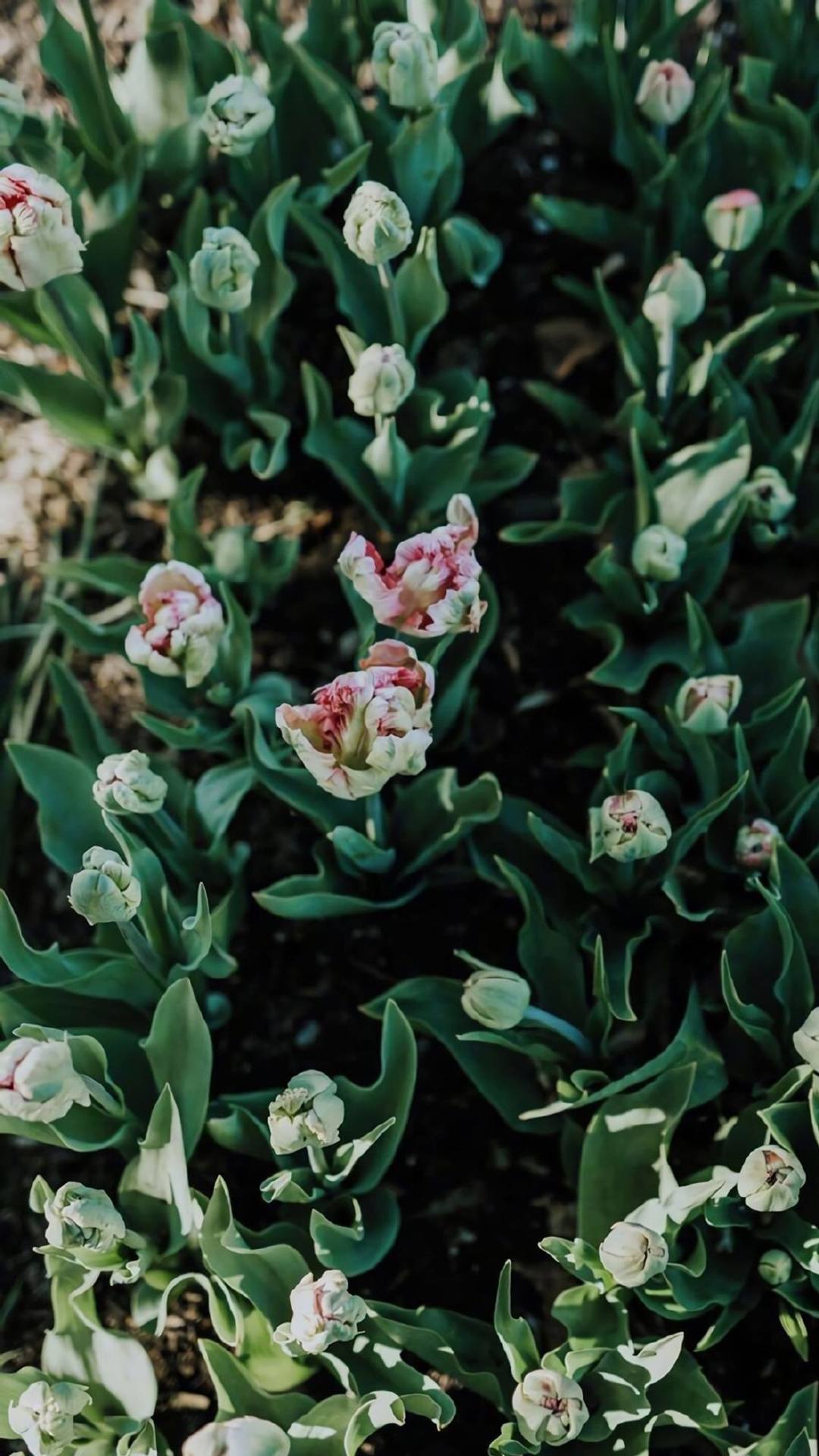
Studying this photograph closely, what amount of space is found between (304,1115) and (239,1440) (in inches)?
10.7

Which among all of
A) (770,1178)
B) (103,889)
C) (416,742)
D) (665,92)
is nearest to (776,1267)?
(770,1178)

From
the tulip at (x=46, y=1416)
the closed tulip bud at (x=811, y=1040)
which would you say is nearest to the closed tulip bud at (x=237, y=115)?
the closed tulip bud at (x=811, y=1040)

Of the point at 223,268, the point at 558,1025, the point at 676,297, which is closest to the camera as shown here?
the point at 558,1025

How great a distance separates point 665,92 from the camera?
1.71m

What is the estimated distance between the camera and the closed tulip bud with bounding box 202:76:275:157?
151 cm

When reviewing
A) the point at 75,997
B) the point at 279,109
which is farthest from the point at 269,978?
the point at 279,109

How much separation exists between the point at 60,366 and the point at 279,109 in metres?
0.48

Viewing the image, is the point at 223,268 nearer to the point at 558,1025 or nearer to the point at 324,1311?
the point at 558,1025

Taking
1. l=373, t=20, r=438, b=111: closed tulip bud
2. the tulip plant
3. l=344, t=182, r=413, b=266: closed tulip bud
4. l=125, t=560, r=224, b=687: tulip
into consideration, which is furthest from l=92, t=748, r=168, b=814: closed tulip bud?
l=373, t=20, r=438, b=111: closed tulip bud

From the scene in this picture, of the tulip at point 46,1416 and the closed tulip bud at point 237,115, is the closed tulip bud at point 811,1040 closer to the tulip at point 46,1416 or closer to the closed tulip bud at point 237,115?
the tulip at point 46,1416

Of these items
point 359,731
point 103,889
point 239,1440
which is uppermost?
point 359,731

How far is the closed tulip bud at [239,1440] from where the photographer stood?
1.18 metres

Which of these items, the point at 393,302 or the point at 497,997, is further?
the point at 393,302

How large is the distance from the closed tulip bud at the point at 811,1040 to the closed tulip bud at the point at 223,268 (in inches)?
37.5
